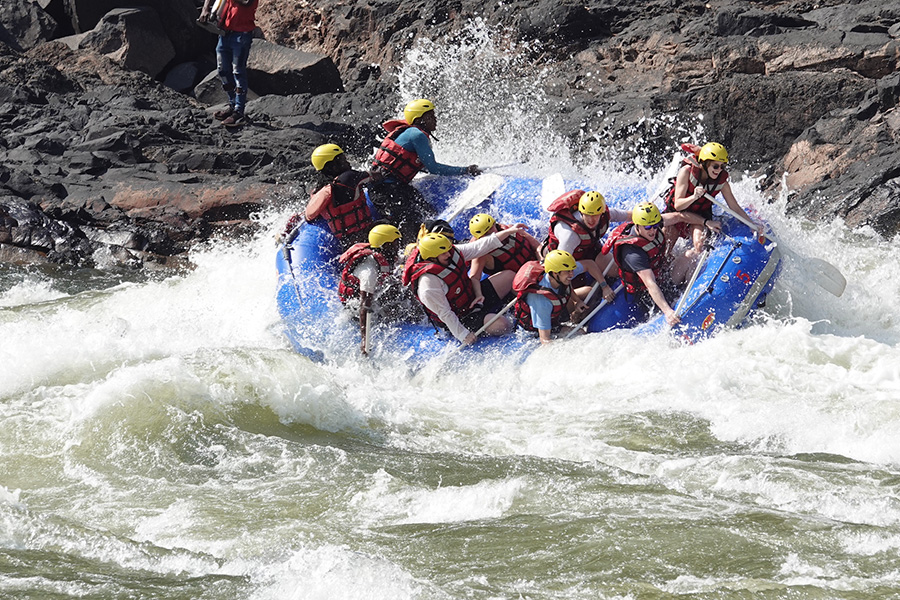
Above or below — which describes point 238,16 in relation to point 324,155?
above

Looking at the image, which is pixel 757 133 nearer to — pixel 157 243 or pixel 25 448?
pixel 157 243

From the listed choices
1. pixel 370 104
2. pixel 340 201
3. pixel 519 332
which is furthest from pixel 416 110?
pixel 370 104

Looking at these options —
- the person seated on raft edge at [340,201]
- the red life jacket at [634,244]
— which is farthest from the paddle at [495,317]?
the person seated on raft edge at [340,201]

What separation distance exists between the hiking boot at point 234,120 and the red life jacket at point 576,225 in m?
6.74

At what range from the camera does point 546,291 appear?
6293 millimetres

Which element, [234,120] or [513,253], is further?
[234,120]

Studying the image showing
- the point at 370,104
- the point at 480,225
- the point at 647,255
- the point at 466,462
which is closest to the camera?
the point at 466,462

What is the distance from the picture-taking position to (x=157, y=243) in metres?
10.3

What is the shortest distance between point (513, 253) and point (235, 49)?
6.56 m

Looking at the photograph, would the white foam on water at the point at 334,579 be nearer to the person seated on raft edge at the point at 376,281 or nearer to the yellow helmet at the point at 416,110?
the person seated on raft edge at the point at 376,281

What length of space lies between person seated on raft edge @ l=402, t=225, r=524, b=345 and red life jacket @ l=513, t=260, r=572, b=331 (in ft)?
0.96

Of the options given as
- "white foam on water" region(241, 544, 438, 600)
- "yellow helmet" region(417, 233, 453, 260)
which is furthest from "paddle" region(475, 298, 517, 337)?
"white foam on water" region(241, 544, 438, 600)

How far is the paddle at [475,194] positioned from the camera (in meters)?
7.58

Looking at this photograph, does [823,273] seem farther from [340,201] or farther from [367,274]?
[340,201]
